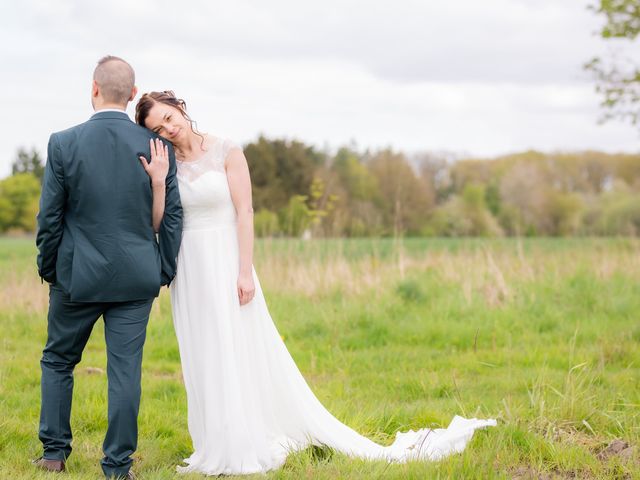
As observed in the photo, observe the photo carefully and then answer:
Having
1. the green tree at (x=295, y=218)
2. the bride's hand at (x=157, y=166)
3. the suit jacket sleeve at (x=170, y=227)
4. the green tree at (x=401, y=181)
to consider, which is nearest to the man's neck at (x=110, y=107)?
the bride's hand at (x=157, y=166)

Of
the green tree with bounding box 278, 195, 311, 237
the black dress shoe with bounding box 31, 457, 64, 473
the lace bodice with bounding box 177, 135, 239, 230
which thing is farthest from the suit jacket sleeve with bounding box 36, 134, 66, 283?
the green tree with bounding box 278, 195, 311, 237

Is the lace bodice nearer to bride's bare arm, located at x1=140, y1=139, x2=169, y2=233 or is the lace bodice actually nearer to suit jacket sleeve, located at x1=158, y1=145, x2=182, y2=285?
suit jacket sleeve, located at x1=158, y1=145, x2=182, y2=285

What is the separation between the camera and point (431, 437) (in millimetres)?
4422

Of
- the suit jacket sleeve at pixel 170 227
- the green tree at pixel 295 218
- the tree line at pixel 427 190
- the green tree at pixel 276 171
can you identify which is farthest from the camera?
the green tree at pixel 276 171

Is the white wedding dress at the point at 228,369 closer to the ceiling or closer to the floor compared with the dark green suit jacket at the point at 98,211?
closer to the floor

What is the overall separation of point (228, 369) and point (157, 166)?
1174mm

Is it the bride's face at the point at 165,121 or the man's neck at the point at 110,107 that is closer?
the man's neck at the point at 110,107

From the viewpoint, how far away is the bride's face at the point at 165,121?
4.07 metres

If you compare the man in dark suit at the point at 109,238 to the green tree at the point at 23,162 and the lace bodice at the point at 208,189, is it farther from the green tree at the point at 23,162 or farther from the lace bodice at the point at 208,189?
the green tree at the point at 23,162

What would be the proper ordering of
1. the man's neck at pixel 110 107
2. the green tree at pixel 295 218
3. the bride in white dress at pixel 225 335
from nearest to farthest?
the man's neck at pixel 110 107, the bride in white dress at pixel 225 335, the green tree at pixel 295 218

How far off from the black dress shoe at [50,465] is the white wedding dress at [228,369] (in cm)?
67

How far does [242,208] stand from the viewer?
4188 millimetres

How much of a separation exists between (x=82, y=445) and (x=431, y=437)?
6.91 ft

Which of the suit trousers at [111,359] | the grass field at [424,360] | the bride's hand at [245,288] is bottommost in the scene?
Answer: the grass field at [424,360]
